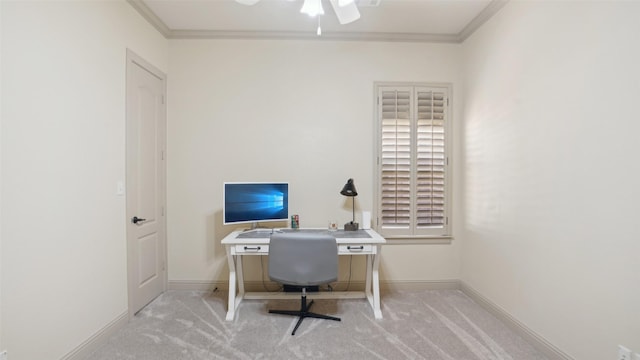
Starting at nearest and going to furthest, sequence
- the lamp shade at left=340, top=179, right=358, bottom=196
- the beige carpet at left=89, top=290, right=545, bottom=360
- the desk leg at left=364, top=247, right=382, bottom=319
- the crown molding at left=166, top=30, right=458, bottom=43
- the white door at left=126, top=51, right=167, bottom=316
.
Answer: the beige carpet at left=89, top=290, right=545, bottom=360
the white door at left=126, top=51, right=167, bottom=316
the desk leg at left=364, top=247, right=382, bottom=319
the lamp shade at left=340, top=179, right=358, bottom=196
the crown molding at left=166, top=30, right=458, bottom=43

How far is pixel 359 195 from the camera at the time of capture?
3.27 meters

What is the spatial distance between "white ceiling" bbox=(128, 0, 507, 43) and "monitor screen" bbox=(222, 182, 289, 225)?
168 centimetres

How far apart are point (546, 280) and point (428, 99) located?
81.9 inches

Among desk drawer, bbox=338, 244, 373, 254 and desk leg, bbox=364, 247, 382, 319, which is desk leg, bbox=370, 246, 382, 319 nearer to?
desk leg, bbox=364, 247, 382, 319

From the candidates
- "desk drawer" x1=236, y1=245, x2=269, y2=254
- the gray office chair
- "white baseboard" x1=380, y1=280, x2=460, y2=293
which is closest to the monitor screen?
"desk drawer" x1=236, y1=245, x2=269, y2=254

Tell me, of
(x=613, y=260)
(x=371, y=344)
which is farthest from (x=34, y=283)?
(x=613, y=260)

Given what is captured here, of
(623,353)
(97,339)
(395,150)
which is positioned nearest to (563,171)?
(623,353)

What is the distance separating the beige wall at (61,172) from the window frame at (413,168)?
248cm

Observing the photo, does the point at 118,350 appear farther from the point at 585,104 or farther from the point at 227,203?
the point at 585,104

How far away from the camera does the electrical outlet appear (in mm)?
1583

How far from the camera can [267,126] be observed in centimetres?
325

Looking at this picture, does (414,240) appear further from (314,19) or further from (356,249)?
(314,19)

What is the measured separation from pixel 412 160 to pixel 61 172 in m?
3.07

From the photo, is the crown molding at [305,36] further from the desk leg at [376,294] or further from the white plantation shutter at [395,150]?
the desk leg at [376,294]
